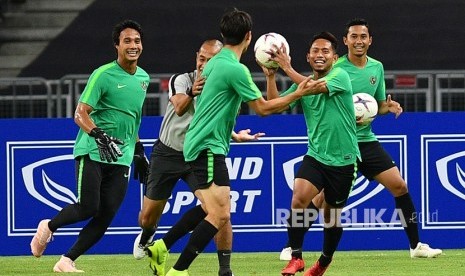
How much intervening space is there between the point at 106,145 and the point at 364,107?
237cm

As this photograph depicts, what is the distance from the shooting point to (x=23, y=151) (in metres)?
13.7

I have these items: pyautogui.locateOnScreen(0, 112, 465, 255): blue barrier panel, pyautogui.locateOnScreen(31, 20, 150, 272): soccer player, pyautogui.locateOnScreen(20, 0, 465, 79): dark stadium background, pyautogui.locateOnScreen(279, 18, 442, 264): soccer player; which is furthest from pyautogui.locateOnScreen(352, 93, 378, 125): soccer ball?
pyautogui.locateOnScreen(20, 0, 465, 79): dark stadium background

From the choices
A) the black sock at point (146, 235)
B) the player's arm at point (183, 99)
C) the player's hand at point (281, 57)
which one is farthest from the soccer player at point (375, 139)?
the player's hand at point (281, 57)

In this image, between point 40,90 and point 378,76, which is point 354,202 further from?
point 40,90

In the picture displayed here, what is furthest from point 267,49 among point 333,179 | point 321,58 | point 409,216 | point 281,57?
point 409,216

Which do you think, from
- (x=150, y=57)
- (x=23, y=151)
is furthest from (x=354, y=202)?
(x=150, y=57)

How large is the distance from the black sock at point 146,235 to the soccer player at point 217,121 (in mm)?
2708

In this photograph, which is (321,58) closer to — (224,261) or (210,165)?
(210,165)

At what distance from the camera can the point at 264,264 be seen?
12.4 metres

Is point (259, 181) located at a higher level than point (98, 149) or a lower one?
lower

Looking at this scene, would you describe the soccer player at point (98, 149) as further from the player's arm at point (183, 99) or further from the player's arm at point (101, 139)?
the player's arm at point (183, 99)

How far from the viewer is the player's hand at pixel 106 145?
1078 centimetres

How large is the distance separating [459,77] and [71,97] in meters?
4.64

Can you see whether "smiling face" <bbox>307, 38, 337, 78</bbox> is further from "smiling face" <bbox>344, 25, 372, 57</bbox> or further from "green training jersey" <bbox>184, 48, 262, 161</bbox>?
"smiling face" <bbox>344, 25, 372, 57</bbox>
